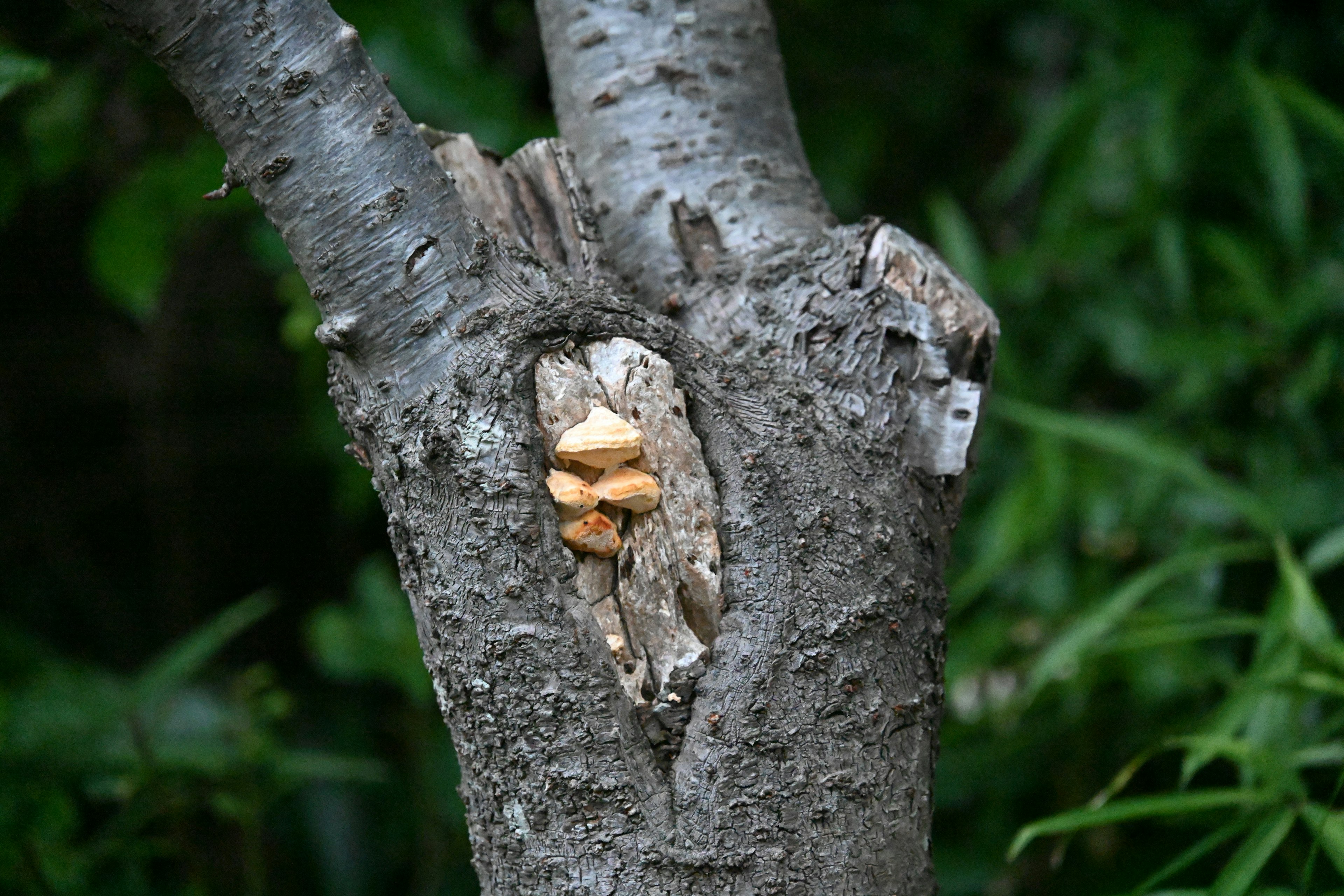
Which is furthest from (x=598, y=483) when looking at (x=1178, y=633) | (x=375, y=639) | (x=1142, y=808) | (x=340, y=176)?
(x=375, y=639)

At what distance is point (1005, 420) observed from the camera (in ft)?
8.57

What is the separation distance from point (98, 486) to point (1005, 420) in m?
3.22

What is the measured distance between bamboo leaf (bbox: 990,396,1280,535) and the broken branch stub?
1290 mm

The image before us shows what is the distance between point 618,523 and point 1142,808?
92cm

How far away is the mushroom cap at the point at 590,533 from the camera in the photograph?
35.9 inches

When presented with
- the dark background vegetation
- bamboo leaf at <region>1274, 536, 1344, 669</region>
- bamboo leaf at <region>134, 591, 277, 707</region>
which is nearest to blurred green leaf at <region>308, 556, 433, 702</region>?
the dark background vegetation

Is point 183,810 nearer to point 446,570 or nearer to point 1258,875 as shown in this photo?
point 446,570

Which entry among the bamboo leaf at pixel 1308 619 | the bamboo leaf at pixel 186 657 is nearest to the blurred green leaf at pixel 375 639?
the bamboo leaf at pixel 186 657

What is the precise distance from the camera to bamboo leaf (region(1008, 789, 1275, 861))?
1287mm

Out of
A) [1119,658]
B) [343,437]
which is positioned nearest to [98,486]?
→ [343,437]

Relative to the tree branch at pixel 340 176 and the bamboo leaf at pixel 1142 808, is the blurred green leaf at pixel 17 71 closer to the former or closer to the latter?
the tree branch at pixel 340 176

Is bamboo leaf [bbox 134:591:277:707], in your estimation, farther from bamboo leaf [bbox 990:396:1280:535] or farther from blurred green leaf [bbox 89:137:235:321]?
bamboo leaf [bbox 990:396:1280:535]

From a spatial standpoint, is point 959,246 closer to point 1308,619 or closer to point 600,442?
point 1308,619

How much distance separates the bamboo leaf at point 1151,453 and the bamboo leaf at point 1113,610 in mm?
79
